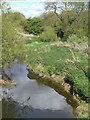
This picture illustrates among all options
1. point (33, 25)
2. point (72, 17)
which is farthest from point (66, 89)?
point (33, 25)

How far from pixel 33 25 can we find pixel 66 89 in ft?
88.7

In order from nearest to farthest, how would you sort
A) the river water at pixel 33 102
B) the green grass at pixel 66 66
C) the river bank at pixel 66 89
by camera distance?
the river bank at pixel 66 89 < the river water at pixel 33 102 < the green grass at pixel 66 66

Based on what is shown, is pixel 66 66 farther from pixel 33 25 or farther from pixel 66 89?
pixel 33 25

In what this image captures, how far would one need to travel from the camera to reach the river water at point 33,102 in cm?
780

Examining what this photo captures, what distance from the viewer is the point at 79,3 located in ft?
84.5

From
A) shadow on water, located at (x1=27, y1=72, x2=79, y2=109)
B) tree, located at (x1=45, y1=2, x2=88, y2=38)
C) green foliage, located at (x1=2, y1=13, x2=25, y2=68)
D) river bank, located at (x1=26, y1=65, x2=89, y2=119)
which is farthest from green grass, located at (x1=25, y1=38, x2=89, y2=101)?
tree, located at (x1=45, y1=2, x2=88, y2=38)

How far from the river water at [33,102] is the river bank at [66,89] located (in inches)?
13.4

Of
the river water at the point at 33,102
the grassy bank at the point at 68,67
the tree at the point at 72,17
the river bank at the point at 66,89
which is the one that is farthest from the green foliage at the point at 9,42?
the tree at the point at 72,17

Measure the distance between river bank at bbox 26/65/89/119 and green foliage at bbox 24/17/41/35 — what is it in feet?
68.4

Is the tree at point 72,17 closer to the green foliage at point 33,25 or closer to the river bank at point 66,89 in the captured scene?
the green foliage at point 33,25

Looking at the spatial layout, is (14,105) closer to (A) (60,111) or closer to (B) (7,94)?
(B) (7,94)

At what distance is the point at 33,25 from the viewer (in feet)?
114

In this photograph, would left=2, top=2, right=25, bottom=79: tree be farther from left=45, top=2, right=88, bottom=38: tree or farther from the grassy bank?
left=45, top=2, right=88, bottom=38: tree

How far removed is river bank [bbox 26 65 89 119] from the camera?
302 inches
